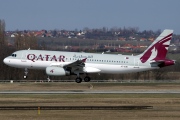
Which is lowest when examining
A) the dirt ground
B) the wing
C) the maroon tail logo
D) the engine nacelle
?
the dirt ground

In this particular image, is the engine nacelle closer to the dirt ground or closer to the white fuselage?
the white fuselage

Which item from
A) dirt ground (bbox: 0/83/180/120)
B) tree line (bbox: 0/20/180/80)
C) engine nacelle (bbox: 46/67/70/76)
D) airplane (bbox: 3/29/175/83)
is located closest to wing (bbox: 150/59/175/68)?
airplane (bbox: 3/29/175/83)

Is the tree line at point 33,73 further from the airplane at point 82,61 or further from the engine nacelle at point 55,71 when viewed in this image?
the engine nacelle at point 55,71

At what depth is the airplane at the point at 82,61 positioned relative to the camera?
3204 inches

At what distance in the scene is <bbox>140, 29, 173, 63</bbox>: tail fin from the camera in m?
84.7

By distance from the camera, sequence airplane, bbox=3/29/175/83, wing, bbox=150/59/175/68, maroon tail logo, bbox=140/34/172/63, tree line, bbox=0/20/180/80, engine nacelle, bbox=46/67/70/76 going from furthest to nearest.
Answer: tree line, bbox=0/20/180/80
maroon tail logo, bbox=140/34/172/63
wing, bbox=150/59/175/68
airplane, bbox=3/29/175/83
engine nacelle, bbox=46/67/70/76

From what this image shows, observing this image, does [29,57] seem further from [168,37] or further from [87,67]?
[168,37]

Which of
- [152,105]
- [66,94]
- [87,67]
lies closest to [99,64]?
[87,67]

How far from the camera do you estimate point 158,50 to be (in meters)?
85.3

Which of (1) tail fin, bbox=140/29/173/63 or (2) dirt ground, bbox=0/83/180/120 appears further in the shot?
(1) tail fin, bbox=140/29/173/63

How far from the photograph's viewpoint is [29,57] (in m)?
81.4

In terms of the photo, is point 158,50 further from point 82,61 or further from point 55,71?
point 55,71

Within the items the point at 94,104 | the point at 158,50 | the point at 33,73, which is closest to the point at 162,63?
the point at 158,50

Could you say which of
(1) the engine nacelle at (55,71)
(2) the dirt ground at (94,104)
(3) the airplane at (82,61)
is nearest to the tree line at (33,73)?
(3) the airplane at (82,61)
